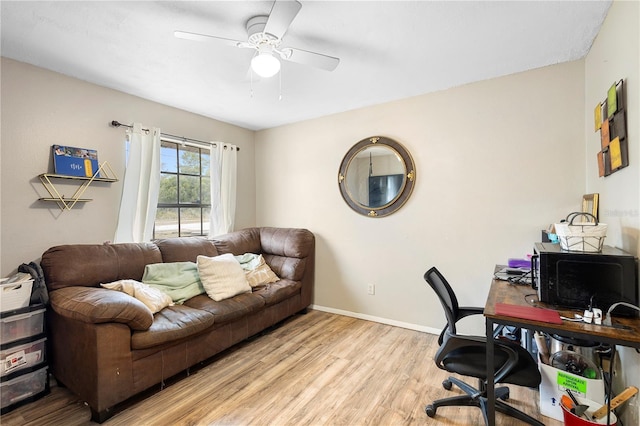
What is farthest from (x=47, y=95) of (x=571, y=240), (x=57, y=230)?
(x=571, y=240)

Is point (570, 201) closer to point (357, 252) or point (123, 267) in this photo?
point (357, 252)

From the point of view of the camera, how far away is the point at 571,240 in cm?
152

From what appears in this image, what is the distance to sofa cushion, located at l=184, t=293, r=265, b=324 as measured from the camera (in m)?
2.46

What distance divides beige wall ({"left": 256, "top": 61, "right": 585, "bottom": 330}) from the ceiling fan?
1.47 m

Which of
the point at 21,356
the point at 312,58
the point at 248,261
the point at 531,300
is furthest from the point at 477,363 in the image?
the point at 21,356

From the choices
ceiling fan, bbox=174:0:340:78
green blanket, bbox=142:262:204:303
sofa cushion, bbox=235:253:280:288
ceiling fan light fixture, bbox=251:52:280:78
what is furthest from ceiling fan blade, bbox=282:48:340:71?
sofa cushion, bbox=235:253:280:288

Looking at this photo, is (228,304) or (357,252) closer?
(228,304)

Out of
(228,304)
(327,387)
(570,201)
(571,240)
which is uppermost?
(570,201)

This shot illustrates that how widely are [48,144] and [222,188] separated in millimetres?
1673

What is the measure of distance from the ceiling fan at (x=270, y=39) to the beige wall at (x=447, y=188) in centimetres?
147

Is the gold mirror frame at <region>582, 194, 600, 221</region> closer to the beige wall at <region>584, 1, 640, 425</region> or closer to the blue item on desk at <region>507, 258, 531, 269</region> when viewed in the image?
the beige wall at <region>584, 1, 640, 425</region>

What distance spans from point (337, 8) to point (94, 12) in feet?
A: 4.63

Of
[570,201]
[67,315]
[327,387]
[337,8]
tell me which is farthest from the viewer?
[570,201]

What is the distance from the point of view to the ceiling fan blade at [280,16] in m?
1.42
